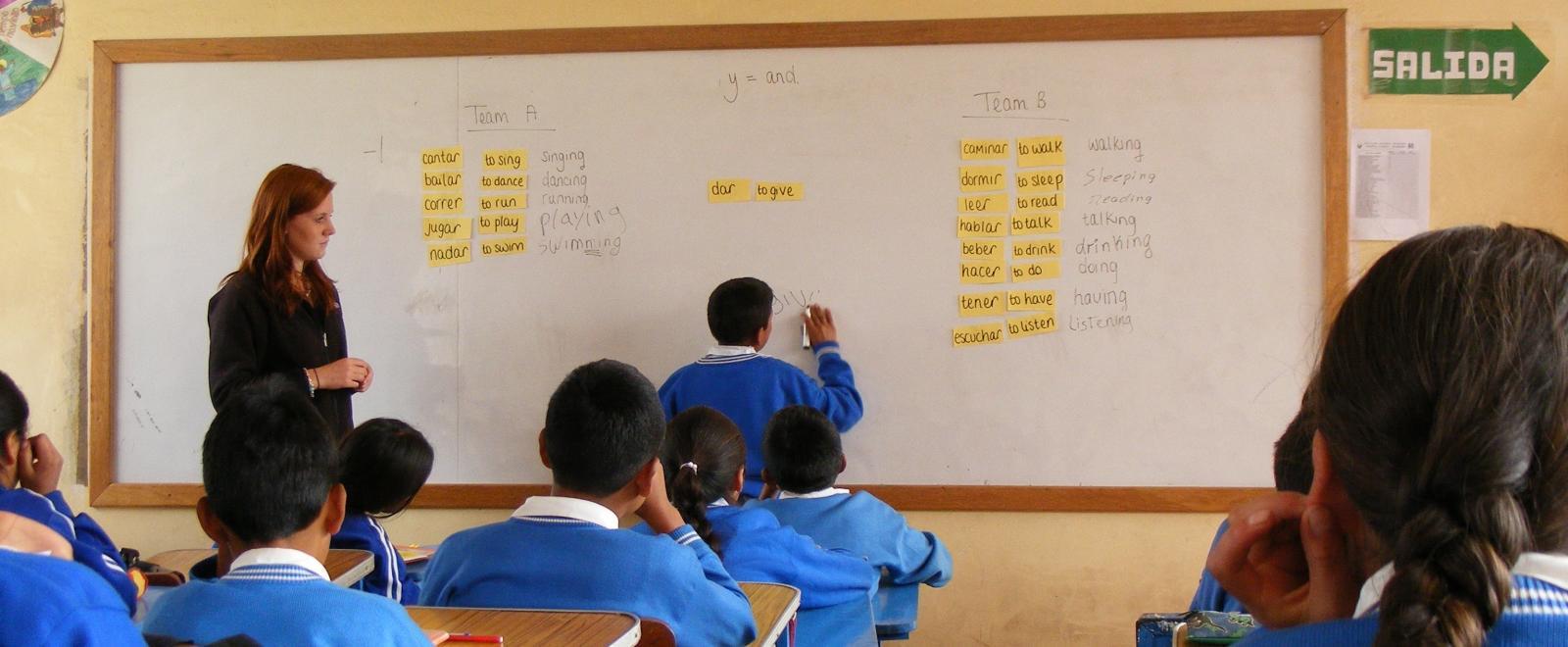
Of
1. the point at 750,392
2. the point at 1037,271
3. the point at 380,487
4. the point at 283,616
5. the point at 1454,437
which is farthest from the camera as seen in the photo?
the point at 1037,271

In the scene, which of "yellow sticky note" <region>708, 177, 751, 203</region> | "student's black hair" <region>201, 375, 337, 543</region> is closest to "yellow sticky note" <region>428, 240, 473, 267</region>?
"yellow sticky note" <region>708, 177, 751, 203</region>

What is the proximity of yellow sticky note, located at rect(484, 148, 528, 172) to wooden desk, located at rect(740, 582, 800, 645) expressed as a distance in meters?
1.95

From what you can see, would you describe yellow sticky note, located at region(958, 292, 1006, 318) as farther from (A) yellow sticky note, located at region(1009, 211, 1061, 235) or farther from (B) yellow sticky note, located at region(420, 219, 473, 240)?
(B) yellow sticky note, located at region(420, 219, 473, 240)

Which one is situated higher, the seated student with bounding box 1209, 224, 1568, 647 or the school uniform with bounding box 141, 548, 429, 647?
the seated student with bounding box 1209, 224, 1568, 647

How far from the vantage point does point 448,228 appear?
3.65 meters

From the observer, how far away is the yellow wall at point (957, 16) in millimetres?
3391

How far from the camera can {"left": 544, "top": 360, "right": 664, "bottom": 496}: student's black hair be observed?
188 centimetres

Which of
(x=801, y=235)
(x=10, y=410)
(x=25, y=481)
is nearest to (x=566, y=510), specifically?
(x=10, y=410)

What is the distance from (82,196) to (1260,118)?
3.46 metres

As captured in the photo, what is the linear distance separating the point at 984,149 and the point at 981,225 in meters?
0.21

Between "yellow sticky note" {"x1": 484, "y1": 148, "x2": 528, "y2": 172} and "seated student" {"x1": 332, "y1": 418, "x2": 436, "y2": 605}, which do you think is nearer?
"seated student" {"x1": 332, "y1": 418, "x2": 436, "y2": 605}

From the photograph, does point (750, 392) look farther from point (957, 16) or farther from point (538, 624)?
point (538, 624)

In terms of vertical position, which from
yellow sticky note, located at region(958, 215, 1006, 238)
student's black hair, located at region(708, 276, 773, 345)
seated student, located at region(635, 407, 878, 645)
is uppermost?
yellow sticky note, located at region(958, 215, 1006, 238)

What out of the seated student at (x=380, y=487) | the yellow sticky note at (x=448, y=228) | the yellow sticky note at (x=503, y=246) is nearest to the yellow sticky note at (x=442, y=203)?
the yellow sticky note at (x=448, y=228)
